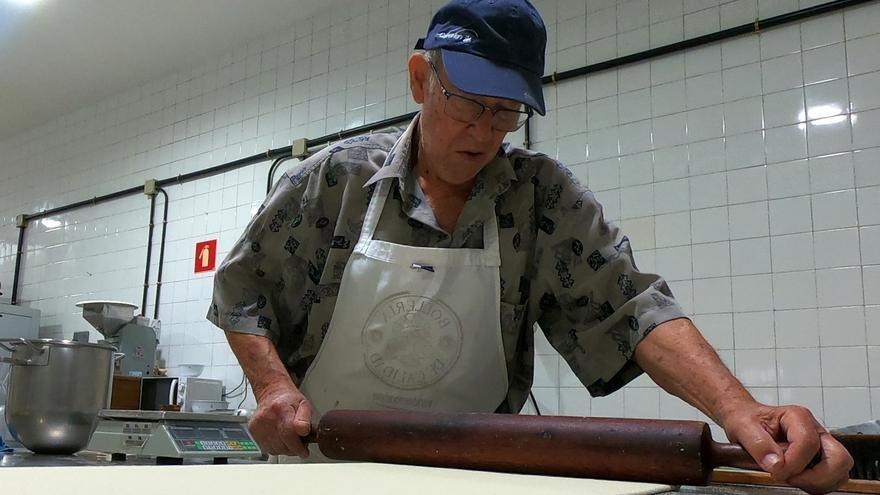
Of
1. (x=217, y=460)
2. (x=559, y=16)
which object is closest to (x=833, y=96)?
(x=559, y=16)

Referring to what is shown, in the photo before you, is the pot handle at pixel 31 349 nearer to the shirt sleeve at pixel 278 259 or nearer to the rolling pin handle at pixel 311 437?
the shirt sleeve at pixel 278 259

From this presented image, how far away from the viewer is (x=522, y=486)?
0.83m

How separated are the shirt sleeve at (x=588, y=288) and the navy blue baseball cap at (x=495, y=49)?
19cm

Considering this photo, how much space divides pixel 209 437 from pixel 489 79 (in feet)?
5.05

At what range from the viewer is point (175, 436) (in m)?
2.17

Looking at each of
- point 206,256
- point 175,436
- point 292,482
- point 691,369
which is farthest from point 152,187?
point 292,482

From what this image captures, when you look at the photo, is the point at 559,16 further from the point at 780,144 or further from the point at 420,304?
the point at 420,304

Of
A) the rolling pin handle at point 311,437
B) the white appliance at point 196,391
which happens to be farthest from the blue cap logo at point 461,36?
the white appliance at point 196,391

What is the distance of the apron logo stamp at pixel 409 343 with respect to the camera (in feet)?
4.57

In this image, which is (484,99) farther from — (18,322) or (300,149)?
(18,322)

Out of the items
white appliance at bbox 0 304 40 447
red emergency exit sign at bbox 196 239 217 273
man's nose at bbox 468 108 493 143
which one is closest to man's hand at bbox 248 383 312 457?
man's nose at bbox 468 108 493 143

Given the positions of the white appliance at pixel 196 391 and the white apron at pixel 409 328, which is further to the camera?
the white appliance at pixel 196 391

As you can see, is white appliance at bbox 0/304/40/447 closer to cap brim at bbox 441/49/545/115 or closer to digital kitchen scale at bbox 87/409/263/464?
digital kitchen scale at bbox 87/409/263/464

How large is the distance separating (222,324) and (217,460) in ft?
3.12
